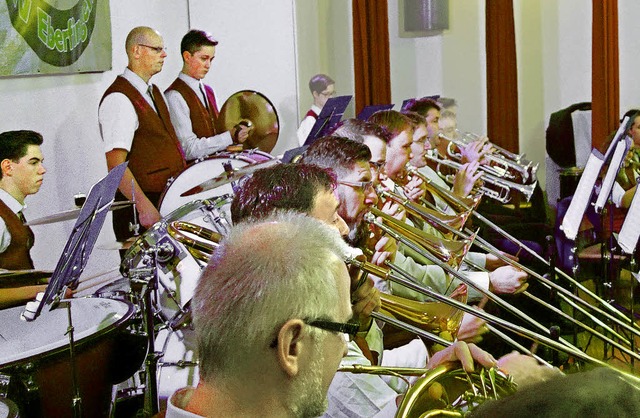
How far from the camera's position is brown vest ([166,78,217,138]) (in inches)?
207

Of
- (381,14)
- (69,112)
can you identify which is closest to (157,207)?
(69,112)

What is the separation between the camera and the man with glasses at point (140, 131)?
459cm

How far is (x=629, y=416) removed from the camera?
2.39 feet

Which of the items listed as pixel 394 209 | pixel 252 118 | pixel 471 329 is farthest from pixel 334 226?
pixel 252 118

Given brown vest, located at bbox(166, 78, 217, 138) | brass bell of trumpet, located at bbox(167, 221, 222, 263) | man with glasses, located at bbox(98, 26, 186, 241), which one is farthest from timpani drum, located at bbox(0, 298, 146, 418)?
brown vest, located at bbox(166, 78, 217, 138)

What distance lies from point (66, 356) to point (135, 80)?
8.36 feet

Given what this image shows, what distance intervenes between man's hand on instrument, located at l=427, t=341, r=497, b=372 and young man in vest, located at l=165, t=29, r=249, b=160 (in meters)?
3.44

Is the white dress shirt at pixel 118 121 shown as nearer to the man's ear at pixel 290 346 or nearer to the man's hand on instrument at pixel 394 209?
the man's hand on instrument at pixel 394 209

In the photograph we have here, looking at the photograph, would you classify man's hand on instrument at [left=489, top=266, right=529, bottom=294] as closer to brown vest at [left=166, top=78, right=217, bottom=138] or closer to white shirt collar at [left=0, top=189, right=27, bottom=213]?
white shirt collar at [left=0, top=189, right=27, bottom=213]

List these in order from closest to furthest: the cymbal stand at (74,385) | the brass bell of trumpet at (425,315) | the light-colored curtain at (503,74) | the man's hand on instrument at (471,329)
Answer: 1. the brass bell of trumpet at (425,315)
2. the cymbal stand at (74,385)
3. the man's hand on instrument at (471,329)
4. the light-colored curtain at (503,74)

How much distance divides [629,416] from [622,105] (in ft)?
23.2

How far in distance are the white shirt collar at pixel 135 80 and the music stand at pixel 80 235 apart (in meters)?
2.35

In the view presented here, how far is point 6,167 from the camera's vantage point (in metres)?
3.69

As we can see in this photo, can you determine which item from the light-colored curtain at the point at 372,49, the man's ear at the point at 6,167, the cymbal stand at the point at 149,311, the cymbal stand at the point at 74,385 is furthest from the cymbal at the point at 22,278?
the light-colored curtain at the point at 372,49
